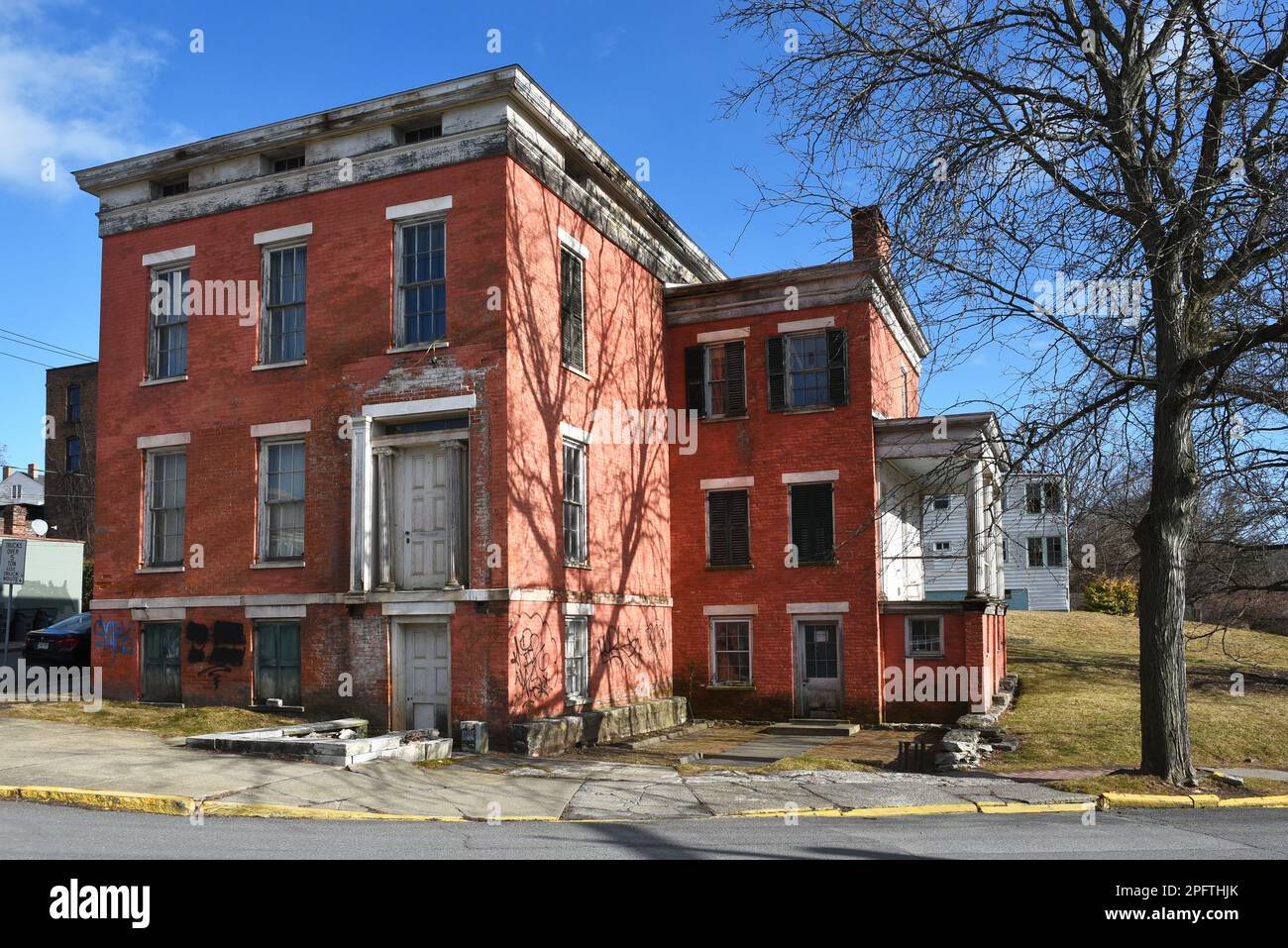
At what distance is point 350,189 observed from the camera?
729 inches

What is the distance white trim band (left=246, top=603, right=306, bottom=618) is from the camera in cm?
1819

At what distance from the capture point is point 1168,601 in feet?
43.9

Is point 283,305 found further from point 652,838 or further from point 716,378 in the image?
point 652,838

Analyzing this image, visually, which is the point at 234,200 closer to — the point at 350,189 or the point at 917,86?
the point at 350,189

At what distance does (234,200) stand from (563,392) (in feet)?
22.8

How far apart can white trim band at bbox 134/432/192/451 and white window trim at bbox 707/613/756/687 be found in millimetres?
11226

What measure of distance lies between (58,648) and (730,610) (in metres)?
15.3

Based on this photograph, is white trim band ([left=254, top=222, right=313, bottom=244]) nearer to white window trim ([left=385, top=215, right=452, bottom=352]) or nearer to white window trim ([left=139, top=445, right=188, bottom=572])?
white window trim ([left=385, top=215, right=452, bottom=352])

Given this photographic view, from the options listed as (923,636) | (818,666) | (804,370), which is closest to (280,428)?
(804,370)

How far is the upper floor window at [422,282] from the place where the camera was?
17922 millimetres

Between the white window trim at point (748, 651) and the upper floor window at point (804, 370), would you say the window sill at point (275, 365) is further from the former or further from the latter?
the white window trim at point (748, 651)

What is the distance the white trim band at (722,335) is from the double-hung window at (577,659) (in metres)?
7.59
